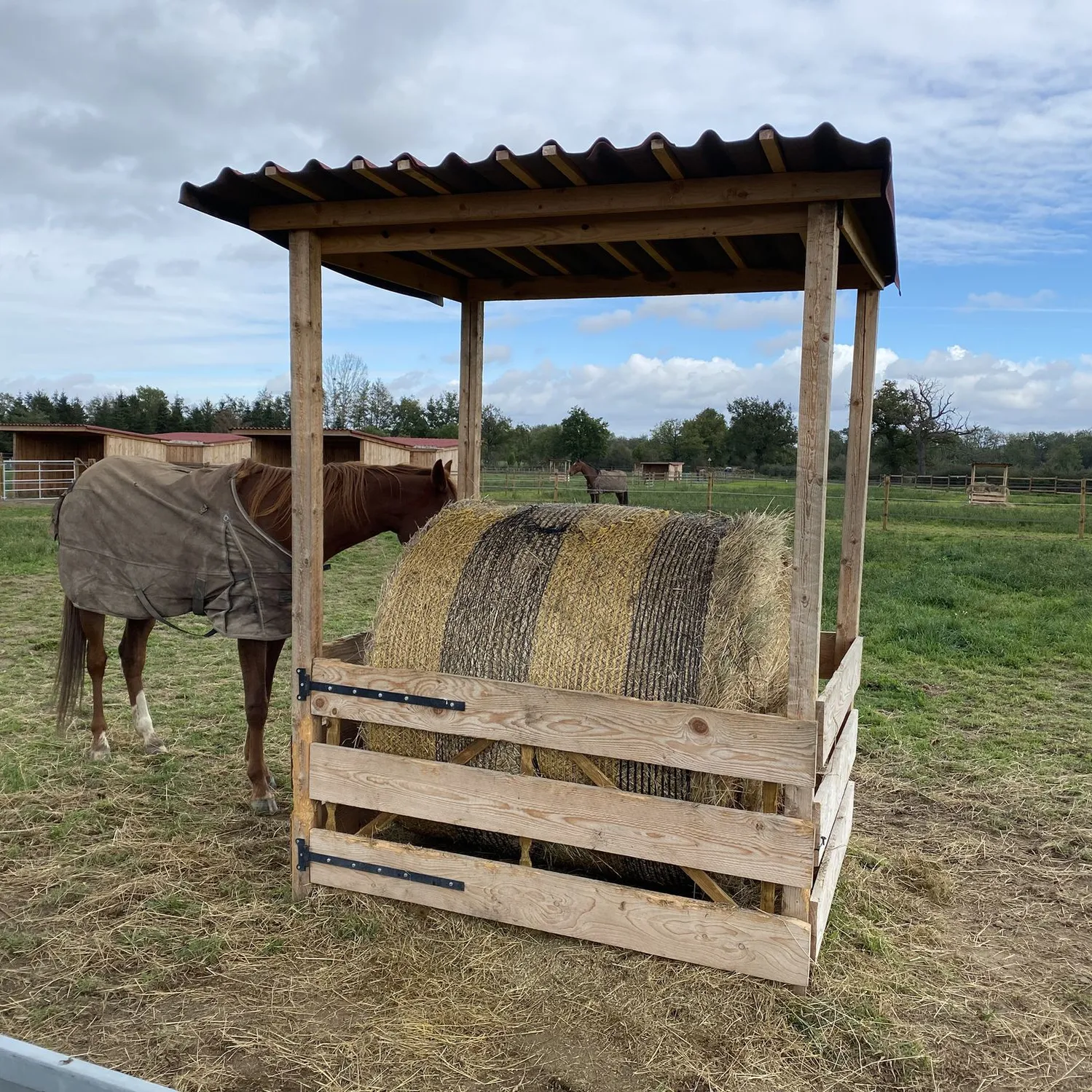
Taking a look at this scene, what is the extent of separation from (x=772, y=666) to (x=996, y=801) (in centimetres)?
233

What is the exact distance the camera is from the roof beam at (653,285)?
13.4 feet

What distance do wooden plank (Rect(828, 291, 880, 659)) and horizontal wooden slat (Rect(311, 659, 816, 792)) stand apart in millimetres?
1423

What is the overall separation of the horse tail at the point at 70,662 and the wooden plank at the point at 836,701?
13.7 ft

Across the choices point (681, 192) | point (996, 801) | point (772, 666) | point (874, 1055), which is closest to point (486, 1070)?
point (874, 1055)

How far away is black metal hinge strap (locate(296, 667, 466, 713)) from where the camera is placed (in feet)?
10.5

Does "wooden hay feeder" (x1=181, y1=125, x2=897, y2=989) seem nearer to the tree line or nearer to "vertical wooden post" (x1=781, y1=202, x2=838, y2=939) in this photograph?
"vertical wooden post" (x1=781, y1=202, x2=838, y2=939)

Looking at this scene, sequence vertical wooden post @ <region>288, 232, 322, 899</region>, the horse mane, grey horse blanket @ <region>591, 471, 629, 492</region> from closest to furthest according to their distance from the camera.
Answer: vertical wooden post @ <region>288, 232, 322, 899</region> → the horse mane → grey horse blanket @ <region>591, 471, 629, 492</region>

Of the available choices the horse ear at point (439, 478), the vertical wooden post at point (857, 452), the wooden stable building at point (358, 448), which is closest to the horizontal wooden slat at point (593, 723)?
the horse ear at point (439, 478)

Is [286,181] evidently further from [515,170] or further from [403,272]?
[403,272]

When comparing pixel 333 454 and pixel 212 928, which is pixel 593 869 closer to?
pixel 212 928

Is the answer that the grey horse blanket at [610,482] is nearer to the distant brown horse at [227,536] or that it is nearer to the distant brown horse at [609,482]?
the distant brown horse at [609,482]

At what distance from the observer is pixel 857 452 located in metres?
3.90

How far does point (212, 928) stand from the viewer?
10.6 feet

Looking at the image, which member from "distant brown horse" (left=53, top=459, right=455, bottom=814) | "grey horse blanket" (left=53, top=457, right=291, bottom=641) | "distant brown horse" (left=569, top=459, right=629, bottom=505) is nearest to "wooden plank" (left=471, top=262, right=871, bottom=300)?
"distant brown horse" (left=53, top=459, right=455, bottom=814)
